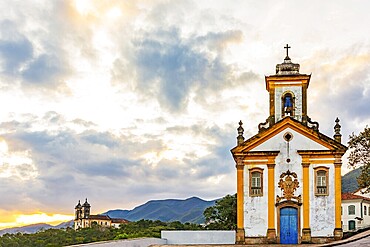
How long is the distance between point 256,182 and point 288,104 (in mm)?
4379

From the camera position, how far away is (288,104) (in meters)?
28.8

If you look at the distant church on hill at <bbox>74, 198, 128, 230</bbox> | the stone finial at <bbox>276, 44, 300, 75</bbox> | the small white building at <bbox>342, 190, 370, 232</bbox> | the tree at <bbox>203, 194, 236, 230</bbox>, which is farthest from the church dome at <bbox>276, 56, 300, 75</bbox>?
the distant church on hill at <bbox>74, 198, 128, 230</bbox>

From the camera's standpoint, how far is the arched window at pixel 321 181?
87.4 ft

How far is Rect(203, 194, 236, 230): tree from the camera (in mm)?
38031

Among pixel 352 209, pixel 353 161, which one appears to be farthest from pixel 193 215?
pixel 353 161

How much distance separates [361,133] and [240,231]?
25.4 ft

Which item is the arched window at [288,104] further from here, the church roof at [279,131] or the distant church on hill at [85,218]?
the distant church on hill at [85,218]

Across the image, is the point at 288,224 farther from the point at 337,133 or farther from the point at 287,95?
the point at 287,95

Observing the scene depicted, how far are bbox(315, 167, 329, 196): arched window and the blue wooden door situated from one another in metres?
1.39

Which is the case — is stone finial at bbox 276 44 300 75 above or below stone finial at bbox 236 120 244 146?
above

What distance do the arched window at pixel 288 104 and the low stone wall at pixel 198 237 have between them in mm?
6478

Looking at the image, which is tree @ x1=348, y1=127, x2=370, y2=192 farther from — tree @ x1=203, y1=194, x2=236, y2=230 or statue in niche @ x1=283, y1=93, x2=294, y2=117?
tree @ x1=203, y1=194, x2=236, y2=230

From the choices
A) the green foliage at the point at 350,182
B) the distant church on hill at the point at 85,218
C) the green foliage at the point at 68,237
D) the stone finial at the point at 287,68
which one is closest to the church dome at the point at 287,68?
the stone finial at the point at 287,68

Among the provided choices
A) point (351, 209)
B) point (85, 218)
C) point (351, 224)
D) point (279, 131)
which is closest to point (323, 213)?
point (279, 131)
